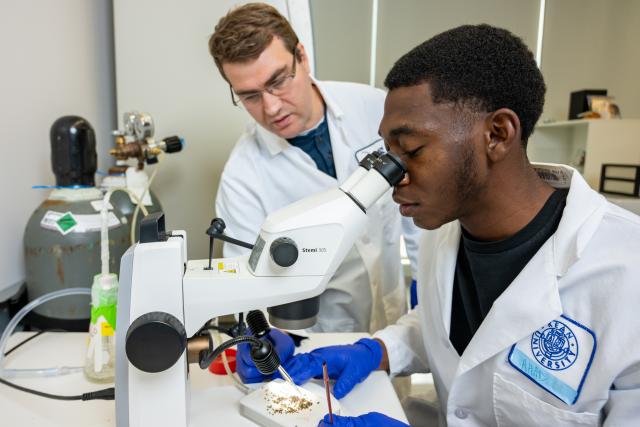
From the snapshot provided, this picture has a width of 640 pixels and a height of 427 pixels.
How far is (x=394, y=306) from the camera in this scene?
150 cm

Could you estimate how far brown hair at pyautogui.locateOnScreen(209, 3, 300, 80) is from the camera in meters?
1.15

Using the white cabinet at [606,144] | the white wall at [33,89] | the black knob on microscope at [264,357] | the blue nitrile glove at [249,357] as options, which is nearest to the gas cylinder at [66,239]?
the white wall at [33,89]

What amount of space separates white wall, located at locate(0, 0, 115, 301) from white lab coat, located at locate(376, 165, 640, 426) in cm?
123

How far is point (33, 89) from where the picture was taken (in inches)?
52.4

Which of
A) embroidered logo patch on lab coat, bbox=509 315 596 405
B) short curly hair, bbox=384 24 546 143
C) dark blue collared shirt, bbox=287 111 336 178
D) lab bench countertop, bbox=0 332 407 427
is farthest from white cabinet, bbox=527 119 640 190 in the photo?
lab bench countertop, bbox=0 332 407 427

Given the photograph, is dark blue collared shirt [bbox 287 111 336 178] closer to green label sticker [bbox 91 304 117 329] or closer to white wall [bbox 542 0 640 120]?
green label sticker [bbox 91 304 117 329]

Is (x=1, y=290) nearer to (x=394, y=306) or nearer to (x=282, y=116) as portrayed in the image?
(x=282, y=116)

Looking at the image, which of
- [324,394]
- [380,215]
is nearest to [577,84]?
[380,215]

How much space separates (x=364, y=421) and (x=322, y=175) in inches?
32.5

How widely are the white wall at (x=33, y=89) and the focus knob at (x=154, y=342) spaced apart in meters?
0.84

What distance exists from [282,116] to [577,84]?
2.81m

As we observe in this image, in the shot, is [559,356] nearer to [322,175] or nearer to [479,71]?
[479,71]

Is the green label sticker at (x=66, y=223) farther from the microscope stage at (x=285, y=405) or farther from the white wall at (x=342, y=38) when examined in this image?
the white wall at (x=342, y=38)

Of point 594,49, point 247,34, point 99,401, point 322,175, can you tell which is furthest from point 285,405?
point 594,49
